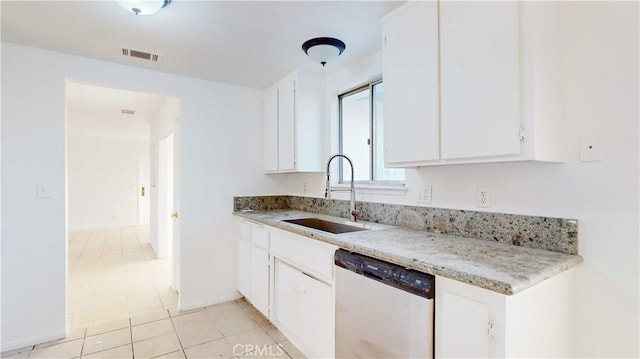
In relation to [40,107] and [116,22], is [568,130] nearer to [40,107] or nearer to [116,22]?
[116,22]

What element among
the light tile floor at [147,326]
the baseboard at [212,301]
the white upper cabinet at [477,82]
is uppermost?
the white upper cabinet at [477,82]

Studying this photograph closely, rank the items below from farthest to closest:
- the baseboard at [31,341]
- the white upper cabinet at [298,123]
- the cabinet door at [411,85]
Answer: the white upper cabinet at [298,123] < the baseboard at [31,341] < the cabinet door at [411,85]

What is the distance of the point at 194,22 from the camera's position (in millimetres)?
1864

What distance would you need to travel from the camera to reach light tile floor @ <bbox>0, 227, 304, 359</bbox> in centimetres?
217

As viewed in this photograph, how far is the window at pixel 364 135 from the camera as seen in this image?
2457mm

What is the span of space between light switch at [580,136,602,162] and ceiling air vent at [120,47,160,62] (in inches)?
107

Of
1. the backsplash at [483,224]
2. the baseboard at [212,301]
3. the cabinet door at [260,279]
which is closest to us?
the backsplash at [483,224]

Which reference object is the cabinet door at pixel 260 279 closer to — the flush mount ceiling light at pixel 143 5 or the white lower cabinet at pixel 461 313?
the white lower cabinet at pixel 461 313

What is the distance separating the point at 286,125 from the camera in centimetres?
288

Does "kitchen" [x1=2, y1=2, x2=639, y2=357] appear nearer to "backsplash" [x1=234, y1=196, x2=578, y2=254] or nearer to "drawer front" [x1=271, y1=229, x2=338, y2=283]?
"backsplash" [x1=234, y1=196, x2=578, y2=254]

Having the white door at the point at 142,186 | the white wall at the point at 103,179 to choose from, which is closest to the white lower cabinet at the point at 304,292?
the white wall at the point at 103,179

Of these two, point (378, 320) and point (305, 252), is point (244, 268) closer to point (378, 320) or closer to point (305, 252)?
point (305, 252)

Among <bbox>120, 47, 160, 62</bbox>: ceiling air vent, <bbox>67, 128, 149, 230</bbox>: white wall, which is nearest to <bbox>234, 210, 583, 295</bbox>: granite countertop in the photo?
<bbox>120, 47, 160, 62</bbox>: ceiling air vent

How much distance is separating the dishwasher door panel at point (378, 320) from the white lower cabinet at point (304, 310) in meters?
0.14
